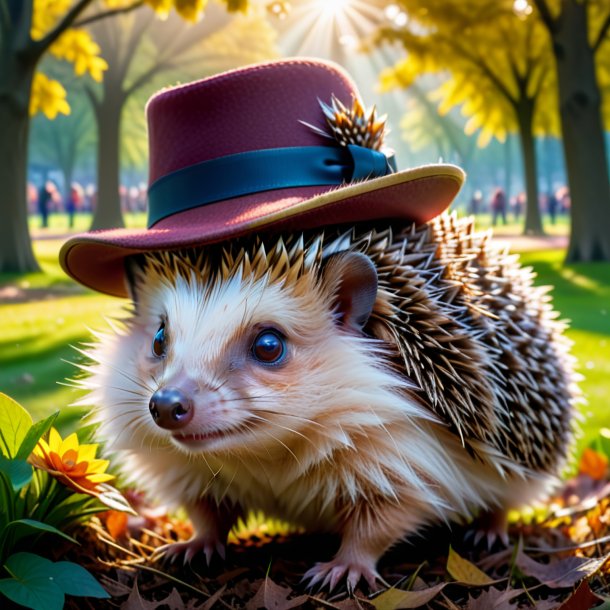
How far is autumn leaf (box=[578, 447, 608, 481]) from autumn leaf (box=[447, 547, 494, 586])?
108cm


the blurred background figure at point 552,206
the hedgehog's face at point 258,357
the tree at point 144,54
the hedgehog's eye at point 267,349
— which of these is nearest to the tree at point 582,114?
the blurred background figure at point 552,206

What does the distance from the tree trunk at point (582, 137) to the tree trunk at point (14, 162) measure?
8.27ft

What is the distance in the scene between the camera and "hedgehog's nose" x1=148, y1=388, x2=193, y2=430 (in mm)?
1191

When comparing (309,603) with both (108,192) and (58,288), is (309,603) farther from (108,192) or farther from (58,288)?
(108,192)

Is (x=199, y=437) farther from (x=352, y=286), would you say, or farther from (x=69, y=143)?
(x=69, y=143)

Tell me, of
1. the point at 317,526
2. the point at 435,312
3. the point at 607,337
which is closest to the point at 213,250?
the point at 435,312

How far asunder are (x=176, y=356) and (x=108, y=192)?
2.33 m

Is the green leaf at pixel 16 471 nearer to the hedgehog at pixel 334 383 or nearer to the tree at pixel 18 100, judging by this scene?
the hedgehog at pixel 334 383

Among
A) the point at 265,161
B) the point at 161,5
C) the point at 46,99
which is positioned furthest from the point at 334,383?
the point at 46,99

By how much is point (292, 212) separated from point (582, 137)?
9.78ft

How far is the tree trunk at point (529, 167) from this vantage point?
3.73 m

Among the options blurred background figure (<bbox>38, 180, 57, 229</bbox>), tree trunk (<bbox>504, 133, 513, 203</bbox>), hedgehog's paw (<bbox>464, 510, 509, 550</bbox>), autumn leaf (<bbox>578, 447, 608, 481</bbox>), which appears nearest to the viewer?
hedgehog's paw (<bbox>464, 510, 509, 550</bbox>)

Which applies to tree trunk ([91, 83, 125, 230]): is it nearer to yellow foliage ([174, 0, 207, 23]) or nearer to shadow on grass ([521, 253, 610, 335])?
yellow foliage ([174, 0, 207, 23])

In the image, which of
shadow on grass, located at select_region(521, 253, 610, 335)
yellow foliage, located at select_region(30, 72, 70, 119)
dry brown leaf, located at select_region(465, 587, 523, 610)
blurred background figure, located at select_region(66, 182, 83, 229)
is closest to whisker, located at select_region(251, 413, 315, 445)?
dry brown leaf, located at select_region(465, 587, 523, 610)
